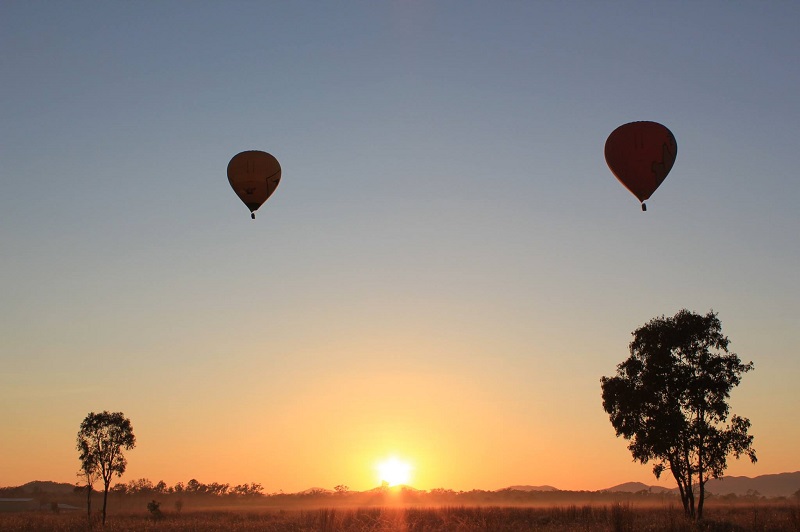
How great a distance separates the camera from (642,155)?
45656 millimetres

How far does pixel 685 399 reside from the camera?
48.5 meters

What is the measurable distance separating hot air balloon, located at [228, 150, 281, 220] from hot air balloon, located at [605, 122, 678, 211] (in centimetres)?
2186

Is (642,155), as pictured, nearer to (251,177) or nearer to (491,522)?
(491,522)

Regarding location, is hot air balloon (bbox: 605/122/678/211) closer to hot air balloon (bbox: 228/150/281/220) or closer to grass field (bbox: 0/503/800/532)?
grass field (bbox: 0/503/800/532)

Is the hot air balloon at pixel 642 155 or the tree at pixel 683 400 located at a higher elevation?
the hot air balloon at pixel 642 155

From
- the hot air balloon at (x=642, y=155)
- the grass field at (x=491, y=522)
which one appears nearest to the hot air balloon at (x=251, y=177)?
the grass field at (x=491, y=522)

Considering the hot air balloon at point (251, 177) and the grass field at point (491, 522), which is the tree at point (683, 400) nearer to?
the grass field at point (491, 522)

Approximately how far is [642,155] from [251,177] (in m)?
24.3

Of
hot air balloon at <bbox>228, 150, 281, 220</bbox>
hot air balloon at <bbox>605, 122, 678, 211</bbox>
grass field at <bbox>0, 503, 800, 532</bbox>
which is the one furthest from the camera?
hot air balloon at <bbox>228, 150, 281, 220</bbox>

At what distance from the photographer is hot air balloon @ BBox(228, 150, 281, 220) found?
1999 inches

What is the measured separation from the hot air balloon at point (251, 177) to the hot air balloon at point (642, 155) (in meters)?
21.9

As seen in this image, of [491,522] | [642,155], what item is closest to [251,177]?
[642,155]

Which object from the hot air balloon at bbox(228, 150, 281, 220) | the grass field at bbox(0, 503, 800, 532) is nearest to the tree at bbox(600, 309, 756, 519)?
the grass field at bbox(0, 503, 800, 532)

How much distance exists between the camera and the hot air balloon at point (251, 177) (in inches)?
1999
